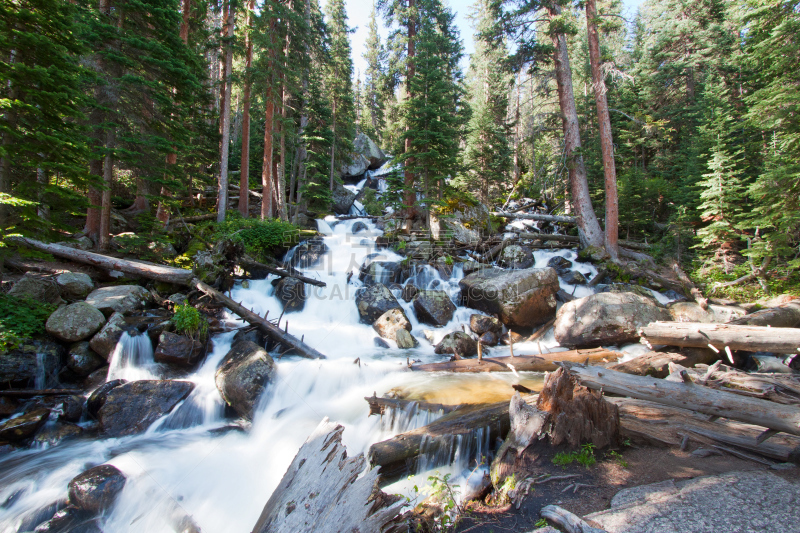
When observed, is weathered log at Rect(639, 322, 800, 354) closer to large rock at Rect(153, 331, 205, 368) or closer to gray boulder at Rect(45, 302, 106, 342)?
large rock at Rect(153, 331, 205, 368)

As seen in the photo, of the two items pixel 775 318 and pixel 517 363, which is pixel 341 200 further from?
pixel 775 318

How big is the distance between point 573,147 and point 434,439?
13.9 m

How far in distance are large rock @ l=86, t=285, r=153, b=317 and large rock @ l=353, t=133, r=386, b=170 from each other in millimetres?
25501

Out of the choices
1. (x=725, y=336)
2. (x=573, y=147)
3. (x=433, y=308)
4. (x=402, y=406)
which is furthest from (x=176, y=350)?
(x=573, y=147)

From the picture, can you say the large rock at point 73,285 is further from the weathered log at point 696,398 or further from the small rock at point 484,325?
the weathered log at point 696,398

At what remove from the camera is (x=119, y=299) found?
25.2 ft

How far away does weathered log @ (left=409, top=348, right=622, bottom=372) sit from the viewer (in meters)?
7.47

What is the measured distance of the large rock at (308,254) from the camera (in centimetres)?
1383

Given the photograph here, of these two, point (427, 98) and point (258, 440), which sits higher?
point (427, 98)

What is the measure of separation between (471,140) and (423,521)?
2194 cm

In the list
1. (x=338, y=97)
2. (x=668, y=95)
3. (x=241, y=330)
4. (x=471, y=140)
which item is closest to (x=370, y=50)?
(x=338, y=97)

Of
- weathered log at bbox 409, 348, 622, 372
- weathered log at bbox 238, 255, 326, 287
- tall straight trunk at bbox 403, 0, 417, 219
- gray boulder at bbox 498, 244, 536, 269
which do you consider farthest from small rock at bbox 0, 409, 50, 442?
gray boulder at bbox 498, 244, 536, 269

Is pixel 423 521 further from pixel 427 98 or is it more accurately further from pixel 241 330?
pixel 427 98

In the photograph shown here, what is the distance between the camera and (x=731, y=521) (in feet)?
8.86
